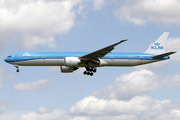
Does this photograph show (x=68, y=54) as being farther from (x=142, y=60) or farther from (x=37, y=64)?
(x=142, y=60)

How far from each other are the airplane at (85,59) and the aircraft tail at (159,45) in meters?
1.91

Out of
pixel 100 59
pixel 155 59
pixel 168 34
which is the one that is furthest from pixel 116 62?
pixel 168 34

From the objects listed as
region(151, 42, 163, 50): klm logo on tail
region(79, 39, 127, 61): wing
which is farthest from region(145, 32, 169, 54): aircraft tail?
region(79, 39, 127, 61): wing

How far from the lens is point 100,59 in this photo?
52062 millimetres

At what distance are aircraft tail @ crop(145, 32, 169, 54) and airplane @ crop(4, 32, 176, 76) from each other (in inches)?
75.3

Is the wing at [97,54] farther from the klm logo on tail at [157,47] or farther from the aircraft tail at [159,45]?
the klm logo on tail at [157,47]

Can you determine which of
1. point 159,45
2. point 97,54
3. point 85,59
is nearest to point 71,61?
point 85,59

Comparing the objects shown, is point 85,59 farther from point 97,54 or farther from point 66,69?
point 66,69

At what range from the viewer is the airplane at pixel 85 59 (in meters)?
49.8

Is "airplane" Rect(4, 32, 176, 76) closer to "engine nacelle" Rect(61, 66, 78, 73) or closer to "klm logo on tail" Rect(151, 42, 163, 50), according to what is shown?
"klm logo on tail" Rect(151, 42, 163, 50)

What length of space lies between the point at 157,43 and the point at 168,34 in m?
2.95

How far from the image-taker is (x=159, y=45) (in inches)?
2251

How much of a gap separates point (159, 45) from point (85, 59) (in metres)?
15.5

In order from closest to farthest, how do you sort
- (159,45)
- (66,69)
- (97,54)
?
1. (97,54)
2. (66,69)
3. (159,45)
